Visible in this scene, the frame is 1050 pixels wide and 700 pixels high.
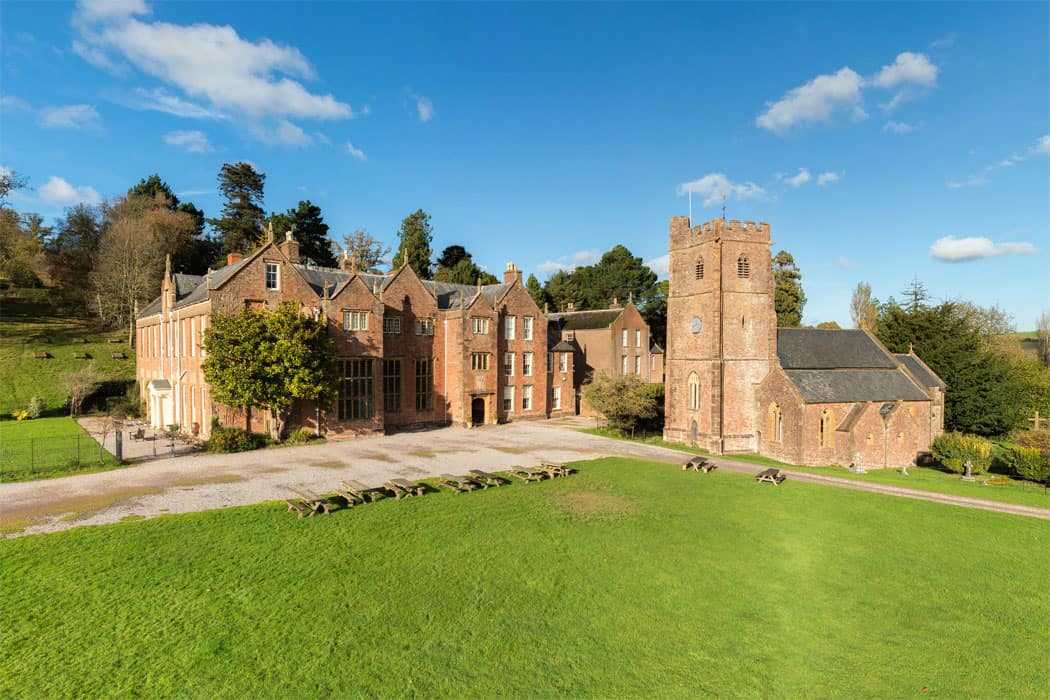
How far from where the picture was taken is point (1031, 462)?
1114 inches

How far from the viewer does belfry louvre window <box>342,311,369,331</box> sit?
35844mm

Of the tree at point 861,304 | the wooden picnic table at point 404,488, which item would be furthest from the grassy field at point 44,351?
the tree at point 861,304

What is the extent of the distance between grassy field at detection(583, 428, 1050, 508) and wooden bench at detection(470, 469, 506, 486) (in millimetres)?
15472

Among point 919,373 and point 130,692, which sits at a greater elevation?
point 919,373

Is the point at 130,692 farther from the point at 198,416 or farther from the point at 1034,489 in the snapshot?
the point at 1034,489

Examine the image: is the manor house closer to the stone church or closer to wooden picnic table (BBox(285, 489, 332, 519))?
wooden picnic table (BBox(285, 489, 332, 519))

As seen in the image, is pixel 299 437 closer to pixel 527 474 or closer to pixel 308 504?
pixel 308 504

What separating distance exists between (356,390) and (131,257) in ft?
134

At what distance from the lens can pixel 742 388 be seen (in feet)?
111

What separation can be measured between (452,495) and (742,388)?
21.3 meters

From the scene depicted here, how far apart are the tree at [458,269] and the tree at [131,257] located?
33.3 m

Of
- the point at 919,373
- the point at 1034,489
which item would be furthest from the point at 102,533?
the point at 919,373

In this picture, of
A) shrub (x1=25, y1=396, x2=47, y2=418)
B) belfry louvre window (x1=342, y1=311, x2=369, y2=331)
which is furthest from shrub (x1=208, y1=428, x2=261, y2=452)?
shrub (x1=25, y1=396, x2=47, y2=418)

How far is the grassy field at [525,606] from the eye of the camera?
955cm
